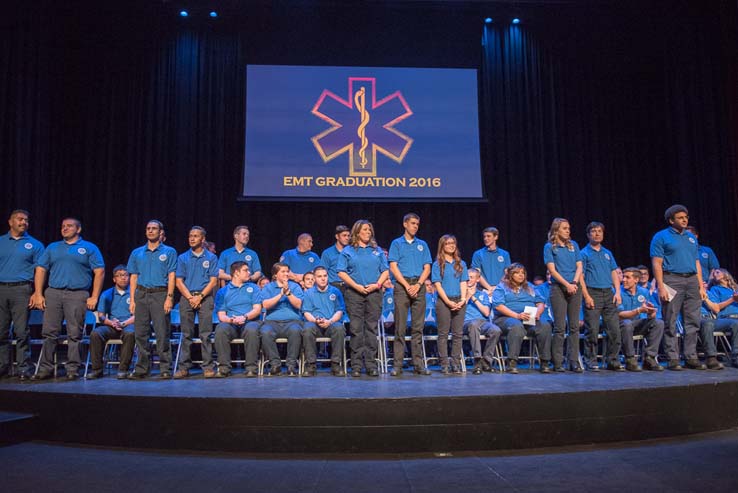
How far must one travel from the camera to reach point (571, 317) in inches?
201

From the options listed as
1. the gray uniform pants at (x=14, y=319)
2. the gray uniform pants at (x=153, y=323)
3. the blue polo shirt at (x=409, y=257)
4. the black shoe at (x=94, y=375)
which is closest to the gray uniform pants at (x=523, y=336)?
the blue polo shirt at (x=409, y=257)

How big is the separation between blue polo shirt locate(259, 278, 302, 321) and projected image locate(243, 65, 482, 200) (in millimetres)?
2337

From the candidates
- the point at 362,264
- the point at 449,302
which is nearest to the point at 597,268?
the point at 449,302

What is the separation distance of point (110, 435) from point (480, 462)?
2.39 metres

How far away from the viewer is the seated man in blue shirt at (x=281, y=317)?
5125 mm

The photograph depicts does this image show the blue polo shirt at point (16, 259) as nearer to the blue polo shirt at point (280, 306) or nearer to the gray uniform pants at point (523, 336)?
the blue polo shirt at point (280, 306)

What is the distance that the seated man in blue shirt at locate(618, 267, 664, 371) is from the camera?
5078mm

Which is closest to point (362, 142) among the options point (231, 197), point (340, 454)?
point (231, 197)

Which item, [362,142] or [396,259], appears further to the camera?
[362,142]

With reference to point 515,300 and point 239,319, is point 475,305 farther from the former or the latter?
point 239,319

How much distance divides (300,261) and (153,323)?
82.3 inches

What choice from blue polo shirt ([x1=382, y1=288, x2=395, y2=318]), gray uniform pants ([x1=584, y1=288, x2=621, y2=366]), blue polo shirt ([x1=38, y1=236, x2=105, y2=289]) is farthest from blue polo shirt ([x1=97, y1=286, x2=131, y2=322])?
gray uniform pants ([x1=584, y1=288, x2=621, y2=366])

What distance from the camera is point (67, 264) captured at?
4969mm

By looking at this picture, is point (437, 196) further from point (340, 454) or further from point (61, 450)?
point (61, 450)
